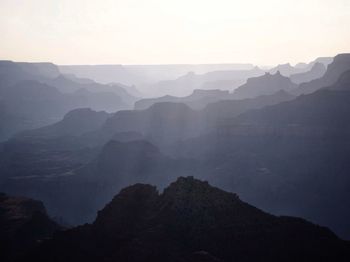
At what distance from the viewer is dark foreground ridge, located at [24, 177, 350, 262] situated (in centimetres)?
3847

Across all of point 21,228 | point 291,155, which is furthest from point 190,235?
point 291,155

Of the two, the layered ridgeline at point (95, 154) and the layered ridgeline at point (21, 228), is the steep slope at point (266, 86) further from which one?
the layered ridgeline at point (21, 228)

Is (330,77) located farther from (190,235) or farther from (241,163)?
(190,235)

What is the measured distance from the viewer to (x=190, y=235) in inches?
1662

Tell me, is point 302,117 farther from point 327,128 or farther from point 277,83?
point 277,83

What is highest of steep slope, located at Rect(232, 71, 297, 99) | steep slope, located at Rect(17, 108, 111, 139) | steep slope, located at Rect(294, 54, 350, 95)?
steep slope, located at Rect(294, 54, 350, 95)

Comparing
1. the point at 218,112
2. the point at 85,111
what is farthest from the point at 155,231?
the point at 85,111

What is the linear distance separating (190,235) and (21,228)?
30.8 meters

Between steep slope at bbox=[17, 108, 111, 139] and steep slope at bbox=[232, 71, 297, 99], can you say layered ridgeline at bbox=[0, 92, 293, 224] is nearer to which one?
steep slope at bbox=[17, 108, 111, 139]

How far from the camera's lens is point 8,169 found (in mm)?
135250

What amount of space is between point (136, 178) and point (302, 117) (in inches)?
1934

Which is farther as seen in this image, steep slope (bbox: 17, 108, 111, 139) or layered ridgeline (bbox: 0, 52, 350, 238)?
steep slope (bbox: 17, 108, 111, 139)

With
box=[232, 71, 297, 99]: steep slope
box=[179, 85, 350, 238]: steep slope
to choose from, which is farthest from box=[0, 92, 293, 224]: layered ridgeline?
box=[232, 71, 297, 99]: steep slope

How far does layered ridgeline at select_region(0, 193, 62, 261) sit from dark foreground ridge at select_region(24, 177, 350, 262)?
1594 centimetres
